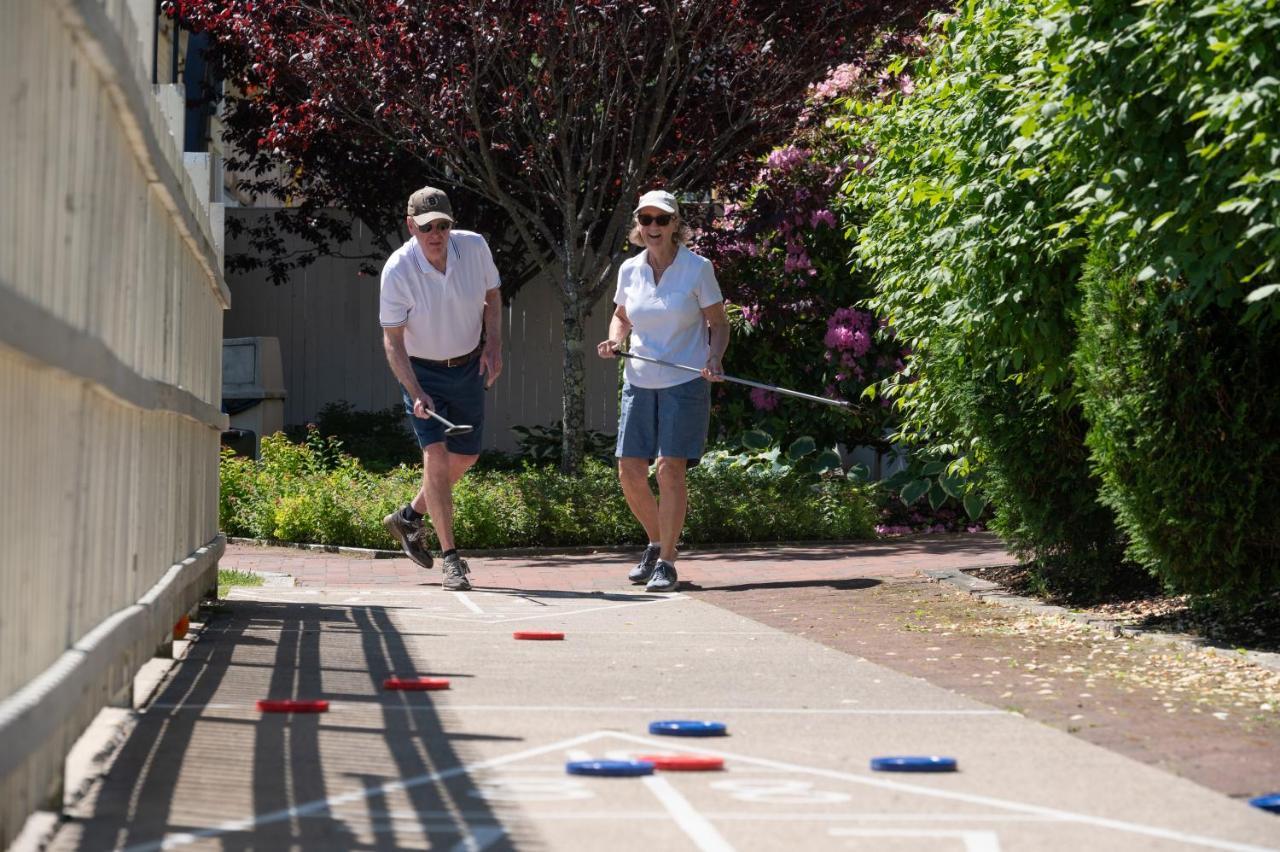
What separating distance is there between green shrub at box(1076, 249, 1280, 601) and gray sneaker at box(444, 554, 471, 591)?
147 inches

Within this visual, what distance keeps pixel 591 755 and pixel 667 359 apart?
4921 millimetres

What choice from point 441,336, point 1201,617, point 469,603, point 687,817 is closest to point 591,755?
point 687,817

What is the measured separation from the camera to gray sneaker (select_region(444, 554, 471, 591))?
9.22 meters

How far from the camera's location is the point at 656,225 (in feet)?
30.6

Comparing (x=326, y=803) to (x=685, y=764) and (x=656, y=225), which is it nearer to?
(x=685, y=764)

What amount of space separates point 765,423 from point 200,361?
27.0ft

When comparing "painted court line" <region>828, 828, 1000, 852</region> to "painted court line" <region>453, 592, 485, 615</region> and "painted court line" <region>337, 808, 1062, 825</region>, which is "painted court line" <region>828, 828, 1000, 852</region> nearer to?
"painted court line" <region>337, 808, 1062, 825</region>

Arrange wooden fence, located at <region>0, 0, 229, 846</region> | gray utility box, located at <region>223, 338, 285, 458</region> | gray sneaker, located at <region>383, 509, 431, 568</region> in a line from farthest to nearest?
1. gray utility box, located at <region>223, 338, 285, 458</region>
2. gray sneaker, located at <region>383, 509, 431, 568</region>
3. wooden fence, located at <region>0, 0, 229, 846</region>

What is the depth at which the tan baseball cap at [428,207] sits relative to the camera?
358 inches

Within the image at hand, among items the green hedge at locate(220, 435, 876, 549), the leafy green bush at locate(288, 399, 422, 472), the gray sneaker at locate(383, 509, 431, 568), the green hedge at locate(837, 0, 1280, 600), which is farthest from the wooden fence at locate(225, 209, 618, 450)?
the green hedge at locate(837, 0, 1280, 600)

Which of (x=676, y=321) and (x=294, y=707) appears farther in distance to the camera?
(x=676, y=321)

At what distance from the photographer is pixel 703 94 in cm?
1405

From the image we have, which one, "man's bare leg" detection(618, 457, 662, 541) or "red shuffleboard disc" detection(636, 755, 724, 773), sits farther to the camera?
"man's bare leg" detection(618, 457, 662, 541)

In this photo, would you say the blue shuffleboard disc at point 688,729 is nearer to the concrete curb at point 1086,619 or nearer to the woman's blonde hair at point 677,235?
the concrete curb at point 1086,619
